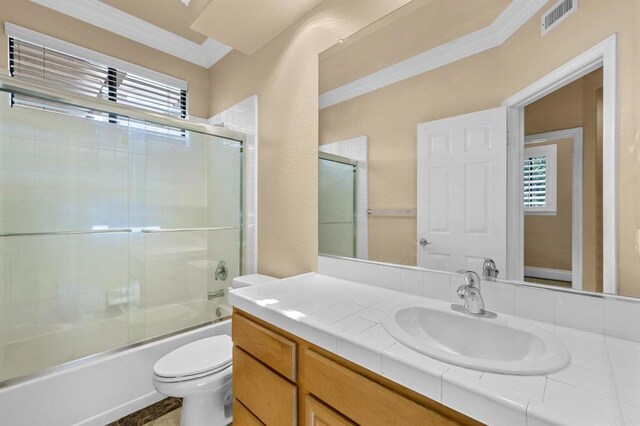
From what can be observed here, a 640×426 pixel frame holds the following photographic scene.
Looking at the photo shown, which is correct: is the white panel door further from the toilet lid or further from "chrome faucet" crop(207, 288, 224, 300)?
"chrome faucet" crop(207, 288, 224, 300)

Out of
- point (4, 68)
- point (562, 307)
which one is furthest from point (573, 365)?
point (4, 68)

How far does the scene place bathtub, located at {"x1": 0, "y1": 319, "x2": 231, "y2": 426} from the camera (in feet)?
4.58

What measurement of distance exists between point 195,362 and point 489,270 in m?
1.46

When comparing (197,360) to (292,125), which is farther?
(292,125)

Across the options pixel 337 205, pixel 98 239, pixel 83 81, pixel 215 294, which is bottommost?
pixel 215 294

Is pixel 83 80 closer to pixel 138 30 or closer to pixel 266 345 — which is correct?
pixel 138 30

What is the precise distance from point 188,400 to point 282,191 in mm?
1285

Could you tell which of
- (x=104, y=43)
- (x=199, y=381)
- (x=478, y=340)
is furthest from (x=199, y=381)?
(x=104, y=43)

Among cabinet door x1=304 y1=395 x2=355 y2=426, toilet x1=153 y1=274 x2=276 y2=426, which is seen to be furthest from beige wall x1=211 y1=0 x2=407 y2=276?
cabinet door x1=304 y1=395 x2=355 y2=426

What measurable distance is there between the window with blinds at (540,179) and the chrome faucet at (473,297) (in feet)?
0.99

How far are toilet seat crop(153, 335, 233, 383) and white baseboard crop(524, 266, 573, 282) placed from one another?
4.69 ft

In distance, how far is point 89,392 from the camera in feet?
5.10

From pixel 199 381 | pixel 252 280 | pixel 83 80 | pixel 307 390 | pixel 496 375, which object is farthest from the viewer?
pixel 83 80

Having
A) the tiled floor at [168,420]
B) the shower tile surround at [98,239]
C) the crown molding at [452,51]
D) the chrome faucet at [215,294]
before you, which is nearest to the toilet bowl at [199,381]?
the tiled floor at [168,420]
